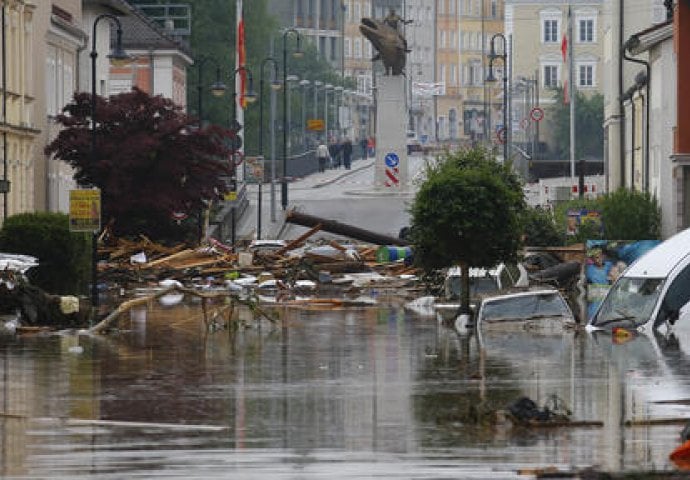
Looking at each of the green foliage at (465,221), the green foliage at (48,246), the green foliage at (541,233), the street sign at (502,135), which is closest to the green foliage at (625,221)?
the green foliage at (541,233)

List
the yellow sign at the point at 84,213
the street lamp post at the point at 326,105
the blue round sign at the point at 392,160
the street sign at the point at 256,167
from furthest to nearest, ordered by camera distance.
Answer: the street lamp post at the point at 326,105
the blue round sign at the point at 392,160
the street sign at the point at 256,167
the yellow sign at the point at 84,213

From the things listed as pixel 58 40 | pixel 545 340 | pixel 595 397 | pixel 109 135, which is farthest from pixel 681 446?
pixel 58 40

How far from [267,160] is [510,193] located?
264 feet

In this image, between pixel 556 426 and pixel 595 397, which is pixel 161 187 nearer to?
pixel 595 397

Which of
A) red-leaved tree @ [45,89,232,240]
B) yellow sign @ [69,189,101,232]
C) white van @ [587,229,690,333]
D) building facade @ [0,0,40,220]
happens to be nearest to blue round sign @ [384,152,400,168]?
red-leaved tree @ [45,89,232,240]

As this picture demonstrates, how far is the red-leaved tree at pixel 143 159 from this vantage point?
63062 millimetres

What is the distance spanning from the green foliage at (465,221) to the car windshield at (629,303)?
6.28 metres

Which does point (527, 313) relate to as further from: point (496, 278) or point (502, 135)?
point (502, 135)

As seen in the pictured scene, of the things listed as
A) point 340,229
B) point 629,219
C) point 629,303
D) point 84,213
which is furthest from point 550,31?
point 629,303

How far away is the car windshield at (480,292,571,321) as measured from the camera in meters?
42.5

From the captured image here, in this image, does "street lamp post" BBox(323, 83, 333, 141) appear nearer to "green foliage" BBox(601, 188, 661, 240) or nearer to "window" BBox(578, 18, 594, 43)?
"window" BBox(578, 18, 594, 43)

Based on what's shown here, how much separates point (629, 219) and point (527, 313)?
2048cm

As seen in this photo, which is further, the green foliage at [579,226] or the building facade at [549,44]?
the building facade at [549,44]

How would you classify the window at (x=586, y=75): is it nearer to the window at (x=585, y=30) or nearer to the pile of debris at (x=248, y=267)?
the window at (x=585, y=30)
